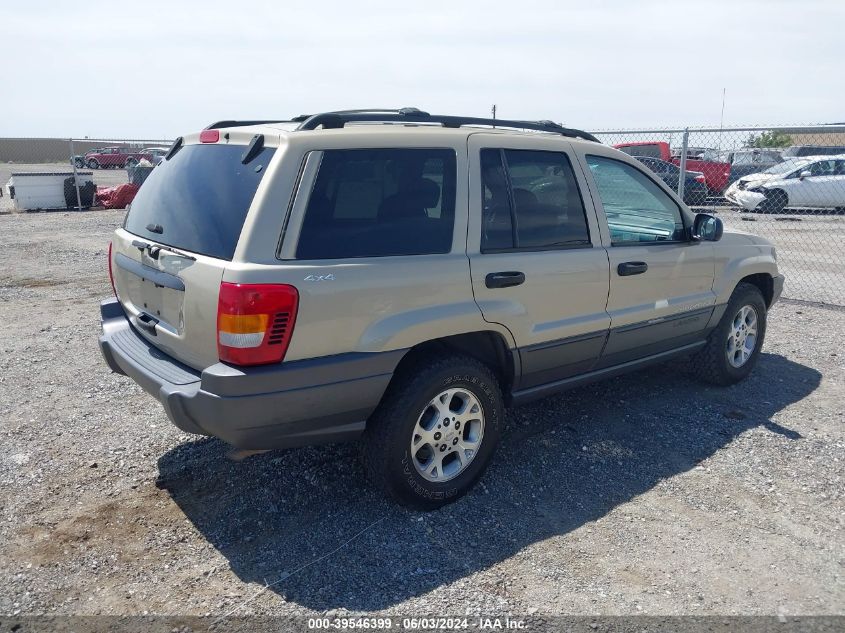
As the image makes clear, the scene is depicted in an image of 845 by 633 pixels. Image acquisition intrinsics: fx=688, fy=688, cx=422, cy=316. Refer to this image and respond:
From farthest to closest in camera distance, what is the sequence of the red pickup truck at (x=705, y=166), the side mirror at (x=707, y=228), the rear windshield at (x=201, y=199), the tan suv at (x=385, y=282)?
the red pickup truck at (x=705, y=166) → the side mirror at (x=707, y=228) → the rear windshield at (x=201, y=199) → the tan suv at (x=385, y=282)

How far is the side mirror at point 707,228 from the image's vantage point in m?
4.62

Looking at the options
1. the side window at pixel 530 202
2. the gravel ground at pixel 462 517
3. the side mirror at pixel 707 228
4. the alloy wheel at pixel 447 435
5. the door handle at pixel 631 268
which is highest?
the side window at pixel 530 202

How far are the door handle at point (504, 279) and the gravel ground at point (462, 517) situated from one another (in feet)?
3.74

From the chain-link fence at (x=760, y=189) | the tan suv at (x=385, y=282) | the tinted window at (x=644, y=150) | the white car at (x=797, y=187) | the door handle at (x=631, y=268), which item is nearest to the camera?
the tan suv at (x=385, y=282)

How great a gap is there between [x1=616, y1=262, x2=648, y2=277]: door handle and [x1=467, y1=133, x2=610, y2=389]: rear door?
142mm

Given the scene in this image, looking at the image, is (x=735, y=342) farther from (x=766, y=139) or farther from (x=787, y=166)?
(x=787, y=166)

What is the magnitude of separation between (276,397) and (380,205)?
1.04 meters

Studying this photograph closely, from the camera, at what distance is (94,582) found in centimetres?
302

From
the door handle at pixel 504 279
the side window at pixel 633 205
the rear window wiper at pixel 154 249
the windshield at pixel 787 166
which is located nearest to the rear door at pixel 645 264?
the side window at pixel 633 205

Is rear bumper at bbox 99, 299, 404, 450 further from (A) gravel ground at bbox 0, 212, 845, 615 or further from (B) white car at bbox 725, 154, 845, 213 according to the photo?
(B) white car at bbox 725, 154, 845, 213

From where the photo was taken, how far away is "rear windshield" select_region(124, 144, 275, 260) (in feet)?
10.2

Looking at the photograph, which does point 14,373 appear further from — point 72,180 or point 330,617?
point 72,180

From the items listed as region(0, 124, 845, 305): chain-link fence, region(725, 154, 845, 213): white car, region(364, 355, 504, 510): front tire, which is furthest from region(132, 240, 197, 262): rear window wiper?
region(725, 154, 845, 213): white car

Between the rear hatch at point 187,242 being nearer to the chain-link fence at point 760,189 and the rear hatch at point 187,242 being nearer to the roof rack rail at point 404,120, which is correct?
the roof rack rail at point 404,120
